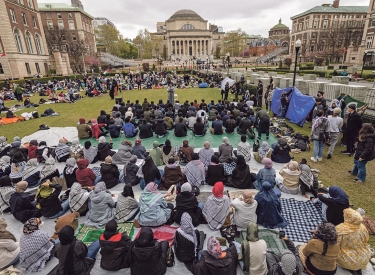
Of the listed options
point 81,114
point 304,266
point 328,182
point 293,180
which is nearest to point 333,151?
point 328,182

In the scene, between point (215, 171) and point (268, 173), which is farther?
point (215, 171)

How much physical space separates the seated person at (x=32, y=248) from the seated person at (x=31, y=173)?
3.29 meters

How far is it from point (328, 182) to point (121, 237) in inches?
242

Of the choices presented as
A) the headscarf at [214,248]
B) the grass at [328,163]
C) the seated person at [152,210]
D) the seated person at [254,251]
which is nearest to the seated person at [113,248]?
the seated person at [152,210]

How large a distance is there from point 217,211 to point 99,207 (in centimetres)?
260

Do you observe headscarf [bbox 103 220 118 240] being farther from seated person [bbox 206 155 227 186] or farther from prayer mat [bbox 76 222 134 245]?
seated person [bbox 206 155 227 186]

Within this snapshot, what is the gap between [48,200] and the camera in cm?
531

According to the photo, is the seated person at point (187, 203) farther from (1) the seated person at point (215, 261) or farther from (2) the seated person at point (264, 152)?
(2) the seated person at point (264, 152)

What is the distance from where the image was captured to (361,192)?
6211 mm

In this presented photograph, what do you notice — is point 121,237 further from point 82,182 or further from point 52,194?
point 82,182

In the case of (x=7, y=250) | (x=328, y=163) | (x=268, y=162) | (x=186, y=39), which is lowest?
(x=328, y=163)

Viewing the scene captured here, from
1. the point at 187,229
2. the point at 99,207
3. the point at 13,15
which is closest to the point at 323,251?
the point at 187,229

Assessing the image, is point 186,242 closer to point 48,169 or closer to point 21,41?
point 48,169

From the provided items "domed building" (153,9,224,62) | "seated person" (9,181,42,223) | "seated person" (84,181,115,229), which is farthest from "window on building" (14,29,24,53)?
"domed building" (153,9,224,62)
